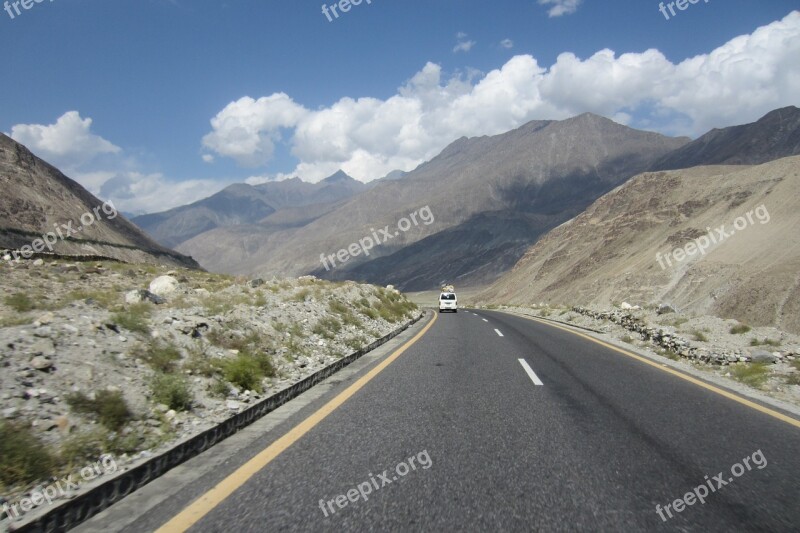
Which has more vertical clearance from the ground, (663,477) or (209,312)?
(209,312)

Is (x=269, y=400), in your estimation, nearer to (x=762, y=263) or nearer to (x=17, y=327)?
(x=17, y=327)

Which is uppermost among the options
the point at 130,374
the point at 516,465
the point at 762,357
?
the point at 130,374

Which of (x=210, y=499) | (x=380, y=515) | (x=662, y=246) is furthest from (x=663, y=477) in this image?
(x=662, y=246)

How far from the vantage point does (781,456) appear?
4.66 metres

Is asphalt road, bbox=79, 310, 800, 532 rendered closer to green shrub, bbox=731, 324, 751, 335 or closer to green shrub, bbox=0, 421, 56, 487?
green shrub, bbox=0, 421, 56, 487

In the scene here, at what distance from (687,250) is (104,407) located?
56.7m

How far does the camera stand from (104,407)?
4855 millimetres

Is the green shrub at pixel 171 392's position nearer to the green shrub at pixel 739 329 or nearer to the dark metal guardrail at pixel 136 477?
the dark metal guardrail at pixel 136 477

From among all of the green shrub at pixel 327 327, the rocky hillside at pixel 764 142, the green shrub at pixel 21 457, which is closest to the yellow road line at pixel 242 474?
the green shrub at pixel 21 457

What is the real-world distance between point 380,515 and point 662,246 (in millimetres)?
61963

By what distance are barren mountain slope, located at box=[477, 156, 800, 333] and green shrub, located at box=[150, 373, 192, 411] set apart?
114ft

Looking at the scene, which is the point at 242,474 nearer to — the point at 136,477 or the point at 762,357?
the point at 136,477

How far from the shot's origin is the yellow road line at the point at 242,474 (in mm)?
3324

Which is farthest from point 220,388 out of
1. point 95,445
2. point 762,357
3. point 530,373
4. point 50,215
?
point 50,215
